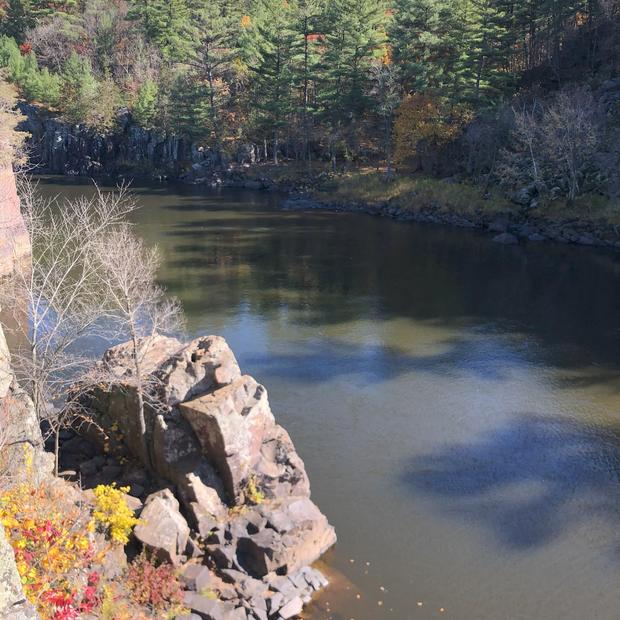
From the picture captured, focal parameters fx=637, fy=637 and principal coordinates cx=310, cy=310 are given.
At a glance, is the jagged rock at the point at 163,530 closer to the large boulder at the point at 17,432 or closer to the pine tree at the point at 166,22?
the large boulder at the point at 17,432

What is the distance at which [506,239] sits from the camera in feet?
158

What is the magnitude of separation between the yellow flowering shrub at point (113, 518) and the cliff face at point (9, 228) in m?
22.9

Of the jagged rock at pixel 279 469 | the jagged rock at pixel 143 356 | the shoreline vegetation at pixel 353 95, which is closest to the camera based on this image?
the jagged rock at pixel 279 469

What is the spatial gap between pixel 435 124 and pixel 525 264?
21769 millimetres

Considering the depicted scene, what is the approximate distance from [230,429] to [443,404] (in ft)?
33.1

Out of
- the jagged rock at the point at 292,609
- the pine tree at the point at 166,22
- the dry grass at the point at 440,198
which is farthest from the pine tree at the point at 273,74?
the jagged rock at the point at 292,609

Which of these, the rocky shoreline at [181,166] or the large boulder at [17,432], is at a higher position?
the rocky shoreline at [181,166]

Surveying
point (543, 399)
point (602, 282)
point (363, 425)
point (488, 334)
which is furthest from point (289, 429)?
point (602, 282)

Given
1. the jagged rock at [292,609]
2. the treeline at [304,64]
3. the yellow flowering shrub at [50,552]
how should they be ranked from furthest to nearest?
the treeline at [304,64] → the jagged rock at [292,609] → the yellow flowering shrub at [50,552]

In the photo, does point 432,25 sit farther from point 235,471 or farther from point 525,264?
point 235,471

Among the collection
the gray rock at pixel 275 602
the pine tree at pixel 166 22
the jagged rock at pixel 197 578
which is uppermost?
the pine tree at pixel 166 22

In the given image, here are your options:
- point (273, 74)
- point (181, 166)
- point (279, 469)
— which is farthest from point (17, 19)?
point (279, 469)

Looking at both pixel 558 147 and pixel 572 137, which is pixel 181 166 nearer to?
pixel 558 147

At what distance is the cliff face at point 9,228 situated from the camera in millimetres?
35062
